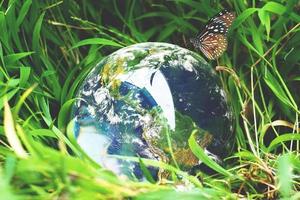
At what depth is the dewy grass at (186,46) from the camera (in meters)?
1.19

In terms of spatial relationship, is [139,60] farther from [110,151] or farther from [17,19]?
[17,19]

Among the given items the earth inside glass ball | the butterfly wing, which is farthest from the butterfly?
the earth inside glass ball

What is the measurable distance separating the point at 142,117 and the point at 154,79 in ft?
0.25

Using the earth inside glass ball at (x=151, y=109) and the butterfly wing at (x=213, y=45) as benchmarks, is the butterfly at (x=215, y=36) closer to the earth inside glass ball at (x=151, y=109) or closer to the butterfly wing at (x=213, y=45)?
the butterfly wing at (x=213, y=45)

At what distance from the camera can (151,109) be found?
1.20 meters

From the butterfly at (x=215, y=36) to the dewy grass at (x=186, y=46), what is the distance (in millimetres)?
23

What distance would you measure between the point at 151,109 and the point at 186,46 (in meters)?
0.35

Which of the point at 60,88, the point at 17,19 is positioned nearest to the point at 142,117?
the point at 60,88

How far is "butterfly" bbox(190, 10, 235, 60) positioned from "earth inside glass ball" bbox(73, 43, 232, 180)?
4.3 inches

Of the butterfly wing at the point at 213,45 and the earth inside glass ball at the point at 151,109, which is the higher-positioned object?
the butterfly wing at the point at 213,45

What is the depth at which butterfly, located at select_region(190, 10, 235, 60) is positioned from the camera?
4.57ft

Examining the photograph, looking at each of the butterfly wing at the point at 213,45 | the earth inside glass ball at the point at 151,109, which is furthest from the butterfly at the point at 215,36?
the earth inside glass ball at the point at 151,109

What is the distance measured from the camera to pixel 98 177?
795 millimetres

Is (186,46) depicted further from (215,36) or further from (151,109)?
(151,109)
